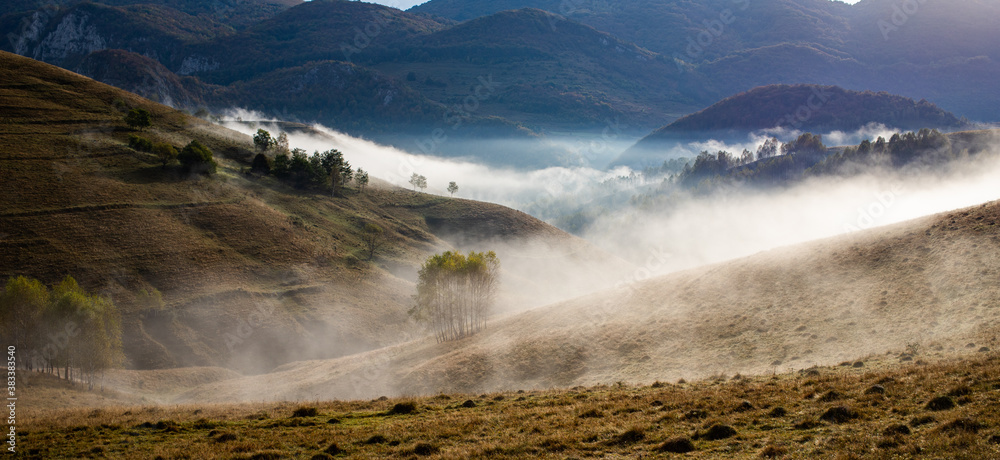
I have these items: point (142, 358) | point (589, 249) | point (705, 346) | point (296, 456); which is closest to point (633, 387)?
point (705, 346)

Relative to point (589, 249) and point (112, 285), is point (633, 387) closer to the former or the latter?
point (112, 285)

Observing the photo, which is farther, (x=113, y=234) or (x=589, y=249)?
(x=589, y=249)

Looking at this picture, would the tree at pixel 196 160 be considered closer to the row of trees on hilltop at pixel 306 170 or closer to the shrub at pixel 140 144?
the shrub at pixel 140 144

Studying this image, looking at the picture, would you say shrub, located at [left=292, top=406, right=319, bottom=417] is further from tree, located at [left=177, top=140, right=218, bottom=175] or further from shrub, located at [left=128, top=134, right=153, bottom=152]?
shrub, located at [left=128, top=134, right=153, bottom=152]

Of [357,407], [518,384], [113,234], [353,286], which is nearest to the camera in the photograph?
[357,407]

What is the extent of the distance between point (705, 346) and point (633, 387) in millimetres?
12076

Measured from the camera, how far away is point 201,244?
98188 mm

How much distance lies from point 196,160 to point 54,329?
7826 cm

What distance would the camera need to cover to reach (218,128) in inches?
6870

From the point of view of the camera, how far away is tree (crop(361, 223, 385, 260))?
12738 centimetres

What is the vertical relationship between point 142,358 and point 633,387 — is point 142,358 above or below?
below

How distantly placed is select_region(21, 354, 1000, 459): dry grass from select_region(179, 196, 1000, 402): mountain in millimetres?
8288

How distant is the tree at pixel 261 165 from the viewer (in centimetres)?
15325

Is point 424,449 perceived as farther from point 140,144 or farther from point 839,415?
point 140,144
